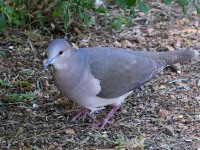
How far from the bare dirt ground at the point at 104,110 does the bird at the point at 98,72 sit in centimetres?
20

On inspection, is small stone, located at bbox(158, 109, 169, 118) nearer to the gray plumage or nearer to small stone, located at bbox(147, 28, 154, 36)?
the gray plumage

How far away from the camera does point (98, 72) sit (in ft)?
13.7

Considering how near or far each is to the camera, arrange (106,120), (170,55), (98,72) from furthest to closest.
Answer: (170,55) < (106,120) < (98,72)

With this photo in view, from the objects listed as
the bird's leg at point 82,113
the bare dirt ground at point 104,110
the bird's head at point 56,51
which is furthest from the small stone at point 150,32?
the bird's head at point 56,51

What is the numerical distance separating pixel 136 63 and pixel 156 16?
204cm

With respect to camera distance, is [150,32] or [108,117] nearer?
[108,117]

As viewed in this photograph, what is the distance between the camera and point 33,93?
15.5ft

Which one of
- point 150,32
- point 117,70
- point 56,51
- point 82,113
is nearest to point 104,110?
point 82,113

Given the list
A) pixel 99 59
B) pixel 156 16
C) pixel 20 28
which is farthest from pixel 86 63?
pixel 156 16

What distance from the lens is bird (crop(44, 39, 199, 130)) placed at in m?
3.96

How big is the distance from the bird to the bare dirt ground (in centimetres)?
20

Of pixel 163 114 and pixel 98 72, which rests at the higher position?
pixel 98 72

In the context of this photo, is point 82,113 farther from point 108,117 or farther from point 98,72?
point 98,72

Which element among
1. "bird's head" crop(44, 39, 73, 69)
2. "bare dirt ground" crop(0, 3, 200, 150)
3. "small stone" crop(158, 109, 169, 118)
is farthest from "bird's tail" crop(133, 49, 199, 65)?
"bird's head" crop(44, 39, 73, 69)
